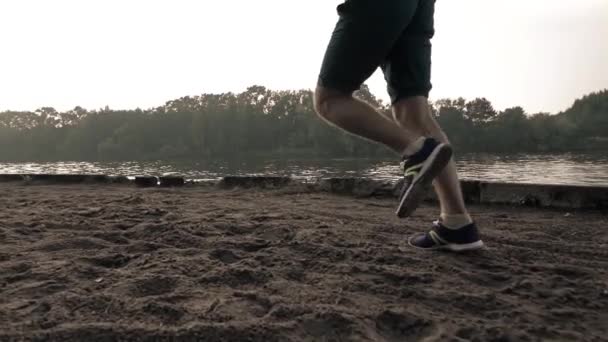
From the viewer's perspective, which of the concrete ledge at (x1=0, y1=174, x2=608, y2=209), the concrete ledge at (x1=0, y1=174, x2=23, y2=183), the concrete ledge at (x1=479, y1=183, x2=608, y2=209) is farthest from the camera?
the concrete ledge at (x1=0, y1=174, x2=23, y2=183)

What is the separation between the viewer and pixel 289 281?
6.24 feet

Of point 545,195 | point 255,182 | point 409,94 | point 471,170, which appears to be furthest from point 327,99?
point 471,170

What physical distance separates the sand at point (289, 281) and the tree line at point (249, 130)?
167ft

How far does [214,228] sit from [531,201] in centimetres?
289

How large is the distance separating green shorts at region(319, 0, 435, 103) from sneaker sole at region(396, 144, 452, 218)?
484 mm

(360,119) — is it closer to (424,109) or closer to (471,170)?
(424,109)

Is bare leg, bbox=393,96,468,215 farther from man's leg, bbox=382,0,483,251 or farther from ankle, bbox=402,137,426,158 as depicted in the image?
ankle, bbox=402,137,426,158

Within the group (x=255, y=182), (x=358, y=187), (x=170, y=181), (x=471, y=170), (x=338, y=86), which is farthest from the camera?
(x=471, y=170)

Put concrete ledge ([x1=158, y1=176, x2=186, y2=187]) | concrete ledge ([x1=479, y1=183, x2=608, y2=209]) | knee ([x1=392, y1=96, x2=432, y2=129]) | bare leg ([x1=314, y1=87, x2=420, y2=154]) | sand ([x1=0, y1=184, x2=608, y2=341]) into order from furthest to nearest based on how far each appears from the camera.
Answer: concrete ledge ([x1=158, y1=176, x2=186, y2=187]), concrete ledge ([x1=479, y1=183, x2=608, y2=209]), knee ([x1=392, y1=96, x2=432, y2=129]), bare leg ([x1=314, y1=87, x2=420, y2=154]), sand ([x1=0, y1=184, x2=608, y2=341])

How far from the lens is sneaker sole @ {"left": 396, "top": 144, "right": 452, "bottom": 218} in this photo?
2.15 m

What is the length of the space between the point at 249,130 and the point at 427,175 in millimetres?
75942

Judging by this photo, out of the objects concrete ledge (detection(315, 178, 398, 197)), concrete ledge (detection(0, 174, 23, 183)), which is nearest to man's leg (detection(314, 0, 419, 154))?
concrete ledge (detection(315, 178, 398, 197))

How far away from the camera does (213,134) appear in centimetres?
7588

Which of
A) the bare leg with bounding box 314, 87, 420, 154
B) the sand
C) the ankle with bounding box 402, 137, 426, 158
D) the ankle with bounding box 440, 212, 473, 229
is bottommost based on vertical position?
the sand
